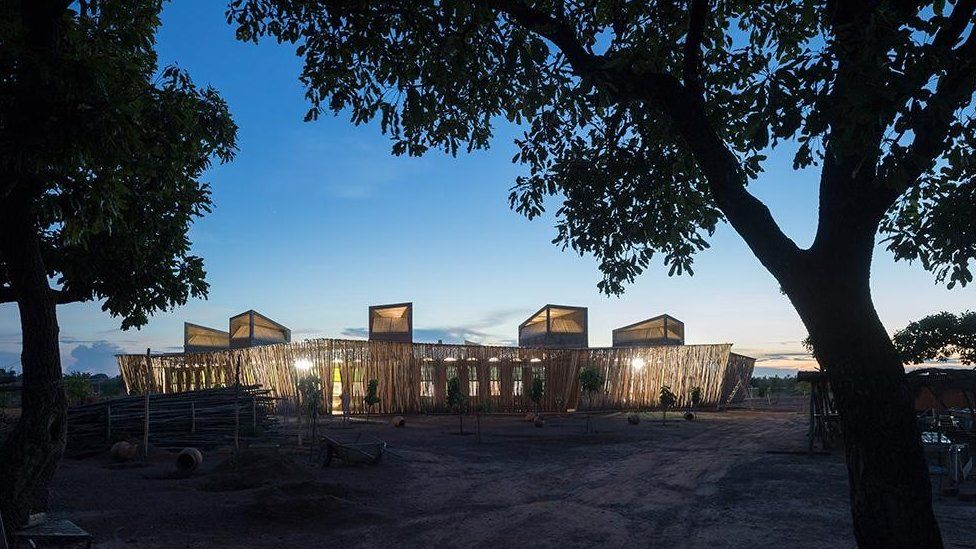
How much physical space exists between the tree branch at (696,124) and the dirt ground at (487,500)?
12.5 ft

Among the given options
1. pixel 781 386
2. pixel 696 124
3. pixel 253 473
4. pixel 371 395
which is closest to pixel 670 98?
pixel 696 124

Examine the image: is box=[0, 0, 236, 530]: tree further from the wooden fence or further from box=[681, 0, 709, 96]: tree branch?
the wooden fence

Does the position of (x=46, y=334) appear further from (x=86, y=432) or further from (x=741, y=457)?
(x=741, y=457)

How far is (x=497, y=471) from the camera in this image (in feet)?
39.0

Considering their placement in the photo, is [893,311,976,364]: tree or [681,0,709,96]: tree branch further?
[893,311,976,364]: tree

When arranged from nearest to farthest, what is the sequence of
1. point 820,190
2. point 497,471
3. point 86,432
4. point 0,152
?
1. point 820,190
2. point 0,152
3. point 497,471
4. point 86,432

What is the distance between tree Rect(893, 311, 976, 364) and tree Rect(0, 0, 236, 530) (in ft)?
76.1

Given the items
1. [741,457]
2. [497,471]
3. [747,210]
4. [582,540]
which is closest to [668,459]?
[741,457]

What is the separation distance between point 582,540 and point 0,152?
6.35 meters

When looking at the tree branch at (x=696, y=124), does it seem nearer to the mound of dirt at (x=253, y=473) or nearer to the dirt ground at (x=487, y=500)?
the dirt ground at (x=487, y=500)

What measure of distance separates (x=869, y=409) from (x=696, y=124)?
7.23 feet

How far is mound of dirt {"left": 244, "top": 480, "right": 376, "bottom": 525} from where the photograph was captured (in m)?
8.25

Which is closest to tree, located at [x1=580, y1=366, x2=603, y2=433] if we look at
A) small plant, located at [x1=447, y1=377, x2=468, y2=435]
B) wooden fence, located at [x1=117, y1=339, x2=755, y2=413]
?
wooden fence, located at [x1=117, y1=339, x2=755, y2=413]

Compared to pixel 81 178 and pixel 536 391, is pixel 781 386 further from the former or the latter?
Answer: pixel 81 178
